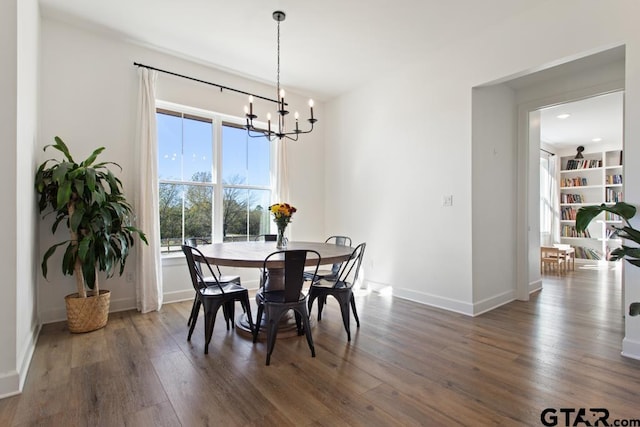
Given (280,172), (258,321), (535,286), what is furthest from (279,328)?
(535,286)

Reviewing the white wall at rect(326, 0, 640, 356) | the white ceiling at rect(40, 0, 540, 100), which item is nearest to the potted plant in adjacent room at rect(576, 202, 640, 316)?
the white wall at rect(326, 0, 640, 356)

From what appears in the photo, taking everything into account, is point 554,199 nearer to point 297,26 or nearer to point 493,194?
point 493,194

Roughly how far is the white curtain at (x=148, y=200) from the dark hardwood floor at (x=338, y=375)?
331 mm

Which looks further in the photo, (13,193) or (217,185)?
(217,185)

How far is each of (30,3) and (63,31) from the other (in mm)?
811

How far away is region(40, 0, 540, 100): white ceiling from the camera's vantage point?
9.62 ft

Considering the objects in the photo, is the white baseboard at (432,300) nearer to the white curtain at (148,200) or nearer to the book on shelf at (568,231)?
the white curtain at (148,200)

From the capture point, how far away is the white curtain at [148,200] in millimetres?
3543

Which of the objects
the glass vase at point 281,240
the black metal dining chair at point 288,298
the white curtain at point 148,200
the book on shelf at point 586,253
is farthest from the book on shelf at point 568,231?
the white curtain at point 148,200

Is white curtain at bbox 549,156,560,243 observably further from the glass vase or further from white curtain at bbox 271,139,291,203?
the glass vase

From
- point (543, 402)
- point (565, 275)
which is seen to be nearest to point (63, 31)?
point (543, 402)

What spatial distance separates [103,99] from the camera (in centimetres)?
347

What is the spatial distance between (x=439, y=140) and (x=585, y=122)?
13.6ft

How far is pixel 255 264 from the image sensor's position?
241 centimetres
